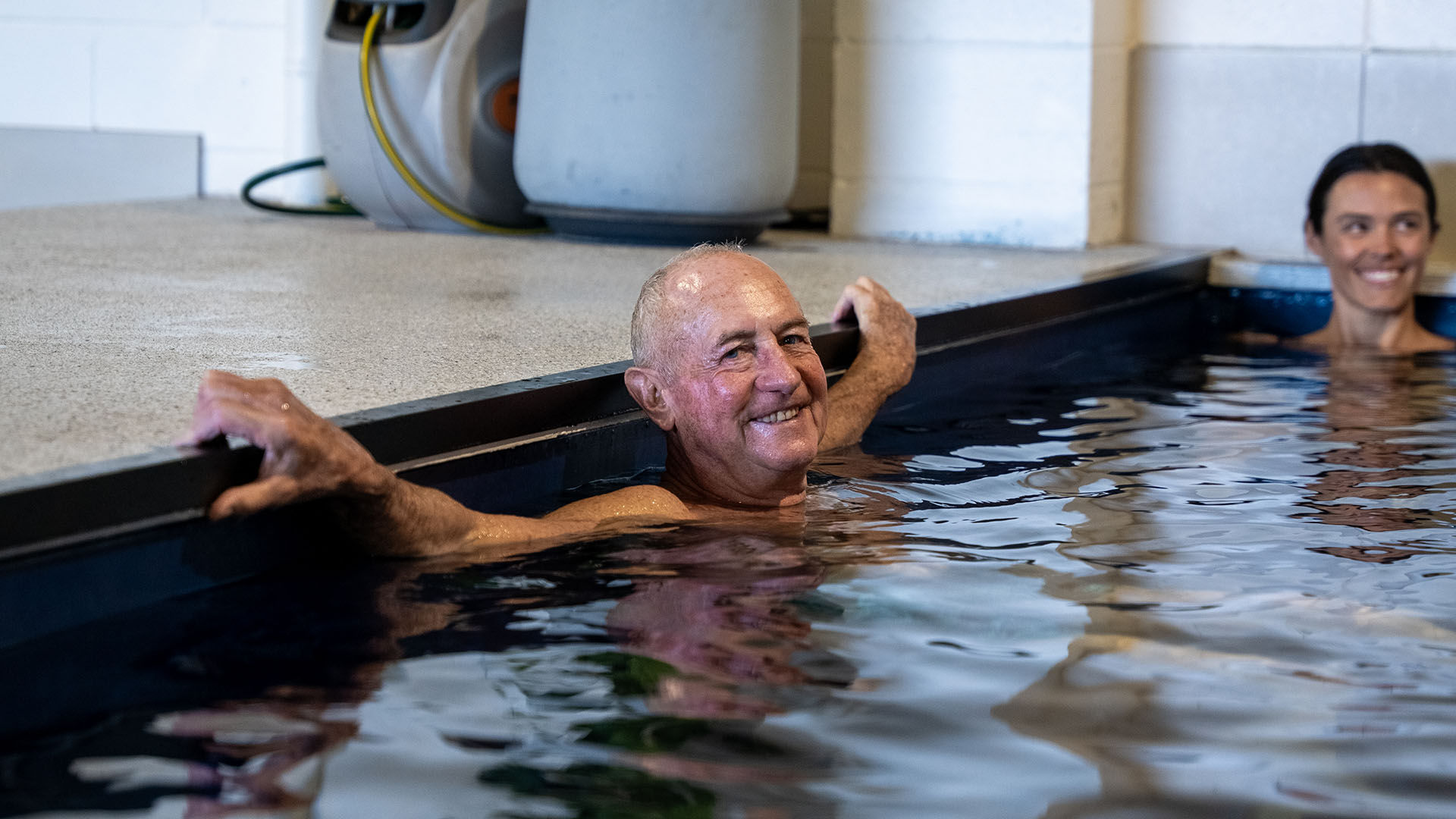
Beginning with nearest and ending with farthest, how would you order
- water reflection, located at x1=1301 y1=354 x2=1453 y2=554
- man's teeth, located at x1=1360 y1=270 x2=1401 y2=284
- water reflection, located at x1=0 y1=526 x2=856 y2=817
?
water reflection, located at x1=0 y1=526 x2=856 y2=817, water reflection, located at x1=1301 y1=354 x2=1453 y2=554, man's teeth, located at x1=1360 y1=270 x2=1401 y2=284

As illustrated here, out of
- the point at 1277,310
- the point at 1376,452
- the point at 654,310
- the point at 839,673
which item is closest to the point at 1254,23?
the point at 1277,310

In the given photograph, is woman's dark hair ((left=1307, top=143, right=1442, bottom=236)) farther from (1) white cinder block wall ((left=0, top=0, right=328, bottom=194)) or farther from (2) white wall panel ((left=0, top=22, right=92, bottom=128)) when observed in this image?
(2) white wall panel ((left=0, top=22, right=92, bottom=128))

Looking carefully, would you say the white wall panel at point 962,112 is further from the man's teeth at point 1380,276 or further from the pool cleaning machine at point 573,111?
the man's teeth at point 1380,276

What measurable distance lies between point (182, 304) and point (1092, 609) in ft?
7.46

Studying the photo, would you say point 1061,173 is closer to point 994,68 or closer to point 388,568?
point 994,68

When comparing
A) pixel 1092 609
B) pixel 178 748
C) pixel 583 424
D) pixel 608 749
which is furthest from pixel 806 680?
pixel 583 424

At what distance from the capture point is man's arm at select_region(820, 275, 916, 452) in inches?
132

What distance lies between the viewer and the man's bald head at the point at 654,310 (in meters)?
2.66

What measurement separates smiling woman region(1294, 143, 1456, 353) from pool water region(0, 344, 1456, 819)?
2.10 m

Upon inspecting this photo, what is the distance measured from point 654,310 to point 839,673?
922 mm

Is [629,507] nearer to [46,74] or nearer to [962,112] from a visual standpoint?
[962,112]

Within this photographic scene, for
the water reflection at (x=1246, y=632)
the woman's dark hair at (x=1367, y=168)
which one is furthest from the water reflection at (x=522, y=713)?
the woman's dark hair at (x=1367, y=168)

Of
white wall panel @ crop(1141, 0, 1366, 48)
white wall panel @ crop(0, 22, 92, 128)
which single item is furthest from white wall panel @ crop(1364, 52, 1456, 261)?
white wall panel @ crop(0, 22, 92, 128)

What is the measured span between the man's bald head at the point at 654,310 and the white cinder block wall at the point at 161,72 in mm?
4319
